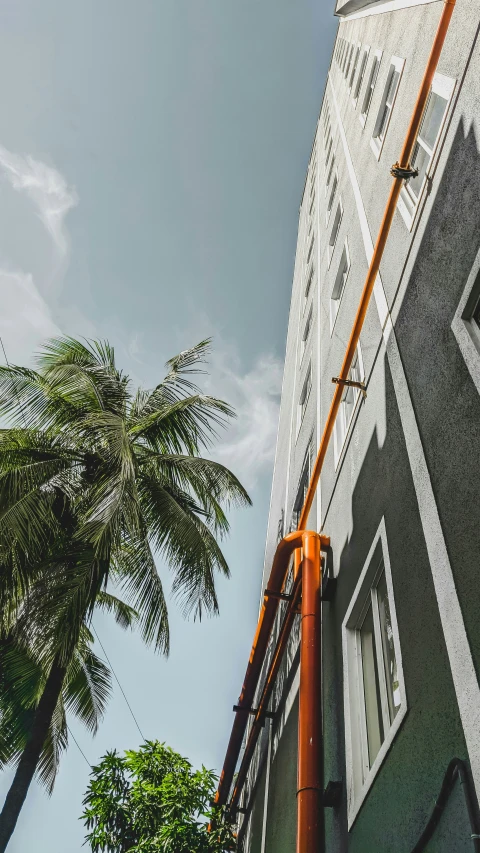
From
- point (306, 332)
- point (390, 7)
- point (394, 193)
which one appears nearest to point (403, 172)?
point (394, 193)

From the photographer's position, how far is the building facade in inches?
154

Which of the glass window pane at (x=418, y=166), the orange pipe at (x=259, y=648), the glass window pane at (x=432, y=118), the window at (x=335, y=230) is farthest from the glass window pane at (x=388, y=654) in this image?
the window at (x=335, y=230)

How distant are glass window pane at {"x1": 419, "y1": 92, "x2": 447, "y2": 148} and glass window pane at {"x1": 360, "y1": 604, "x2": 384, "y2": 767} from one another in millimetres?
5534

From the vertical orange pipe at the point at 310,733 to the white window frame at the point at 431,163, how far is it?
456cm

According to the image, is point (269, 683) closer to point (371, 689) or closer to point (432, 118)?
point (371, 689)

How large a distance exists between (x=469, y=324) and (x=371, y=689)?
12.1ft

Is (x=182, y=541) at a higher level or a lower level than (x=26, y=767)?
higher

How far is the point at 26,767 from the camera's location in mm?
7770

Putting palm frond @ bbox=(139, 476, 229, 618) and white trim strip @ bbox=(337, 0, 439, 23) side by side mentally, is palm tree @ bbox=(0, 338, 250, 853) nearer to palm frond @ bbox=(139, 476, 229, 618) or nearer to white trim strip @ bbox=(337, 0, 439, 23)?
palm frond @ bbox=(139, 476, 229, 618)

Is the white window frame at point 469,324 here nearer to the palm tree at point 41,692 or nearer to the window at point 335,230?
A: the palm tree at point 41,692

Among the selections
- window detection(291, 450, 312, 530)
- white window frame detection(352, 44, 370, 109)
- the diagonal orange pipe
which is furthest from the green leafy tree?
white window frame detection(352, 44, 370, 109)

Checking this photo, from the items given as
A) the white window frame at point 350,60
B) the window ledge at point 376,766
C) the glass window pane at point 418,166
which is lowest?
the window ledge at point 376,766

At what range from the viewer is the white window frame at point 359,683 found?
4.86 m

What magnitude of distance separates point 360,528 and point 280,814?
485 centimetres
